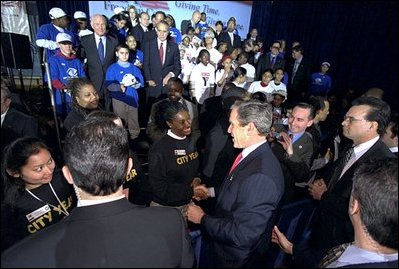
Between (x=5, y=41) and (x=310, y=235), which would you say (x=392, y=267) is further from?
(x=5, y=41)

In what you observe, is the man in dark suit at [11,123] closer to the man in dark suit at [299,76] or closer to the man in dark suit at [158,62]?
the man in dark suit at [158,62]

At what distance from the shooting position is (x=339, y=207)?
2111 millimetres

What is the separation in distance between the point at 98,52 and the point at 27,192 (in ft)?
11.0

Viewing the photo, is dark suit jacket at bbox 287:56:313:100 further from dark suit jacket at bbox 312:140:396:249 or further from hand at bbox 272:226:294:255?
hand at bbox 272:226:294:255

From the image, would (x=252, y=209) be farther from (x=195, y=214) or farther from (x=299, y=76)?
(x=299, y=76)

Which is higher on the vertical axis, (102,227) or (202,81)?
(102,227)

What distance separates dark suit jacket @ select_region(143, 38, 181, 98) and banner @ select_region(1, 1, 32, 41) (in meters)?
4.29

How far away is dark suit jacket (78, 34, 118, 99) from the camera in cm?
456

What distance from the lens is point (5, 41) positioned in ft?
17.2

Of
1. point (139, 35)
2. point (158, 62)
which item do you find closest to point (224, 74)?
point (158, 62)

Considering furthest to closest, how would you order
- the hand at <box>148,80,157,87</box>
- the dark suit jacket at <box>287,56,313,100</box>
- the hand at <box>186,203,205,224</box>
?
1. the dark suit jacket at <box>287,56,313,100</box>
2. the hand at <box>148,80,157,87</box>
3. the hand at <box>186,203,205,224</box>

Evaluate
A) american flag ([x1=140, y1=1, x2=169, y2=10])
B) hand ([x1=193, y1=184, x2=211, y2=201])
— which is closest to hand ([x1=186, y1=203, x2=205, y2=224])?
hand ([x1=193, y1=184, x2=211, y2=201])

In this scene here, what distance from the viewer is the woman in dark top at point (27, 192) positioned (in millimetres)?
1729

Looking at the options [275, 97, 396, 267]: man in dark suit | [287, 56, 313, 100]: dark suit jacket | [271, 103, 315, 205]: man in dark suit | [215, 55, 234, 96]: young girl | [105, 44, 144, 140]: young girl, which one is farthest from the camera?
[287, 56, 313, 100]: dark suit jacket
